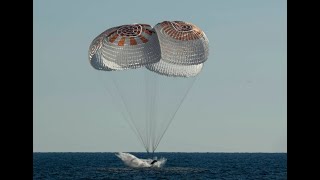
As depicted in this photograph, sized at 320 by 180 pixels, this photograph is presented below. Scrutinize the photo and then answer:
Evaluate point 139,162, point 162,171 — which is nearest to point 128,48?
point 139,162

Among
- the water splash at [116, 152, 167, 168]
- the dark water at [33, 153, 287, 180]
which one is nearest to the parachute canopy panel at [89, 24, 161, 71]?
the dark water at [33, 153, 287, 180]

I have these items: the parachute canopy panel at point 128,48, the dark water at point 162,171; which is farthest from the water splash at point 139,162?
the parachute canopy panel at point 128,48

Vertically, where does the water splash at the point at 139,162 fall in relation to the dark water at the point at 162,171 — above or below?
above

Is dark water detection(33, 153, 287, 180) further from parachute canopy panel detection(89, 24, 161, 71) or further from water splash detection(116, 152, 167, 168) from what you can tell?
parachute canopy panel detection(89, 24, 161, 71)

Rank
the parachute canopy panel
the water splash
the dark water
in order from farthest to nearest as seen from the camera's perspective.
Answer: the water splash, the dark water, the parachute canopy panel

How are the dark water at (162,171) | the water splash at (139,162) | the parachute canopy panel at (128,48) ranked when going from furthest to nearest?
the water splash at (139,162) < the dark water at (162,171) < the parachute canopy panel at (128,48)

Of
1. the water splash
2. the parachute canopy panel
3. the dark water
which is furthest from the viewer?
the water splash

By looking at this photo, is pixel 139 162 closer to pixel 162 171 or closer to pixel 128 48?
pixel 162 171

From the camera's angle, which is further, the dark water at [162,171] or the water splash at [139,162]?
the water splash at [139,162]

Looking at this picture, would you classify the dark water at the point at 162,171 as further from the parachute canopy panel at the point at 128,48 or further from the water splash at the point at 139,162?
the parachute canopy panel at the point at 128,48

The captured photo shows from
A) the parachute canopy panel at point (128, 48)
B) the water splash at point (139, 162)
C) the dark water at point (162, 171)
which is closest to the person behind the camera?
the parachute canopy panel at point (128, 48)

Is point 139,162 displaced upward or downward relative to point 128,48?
downward
